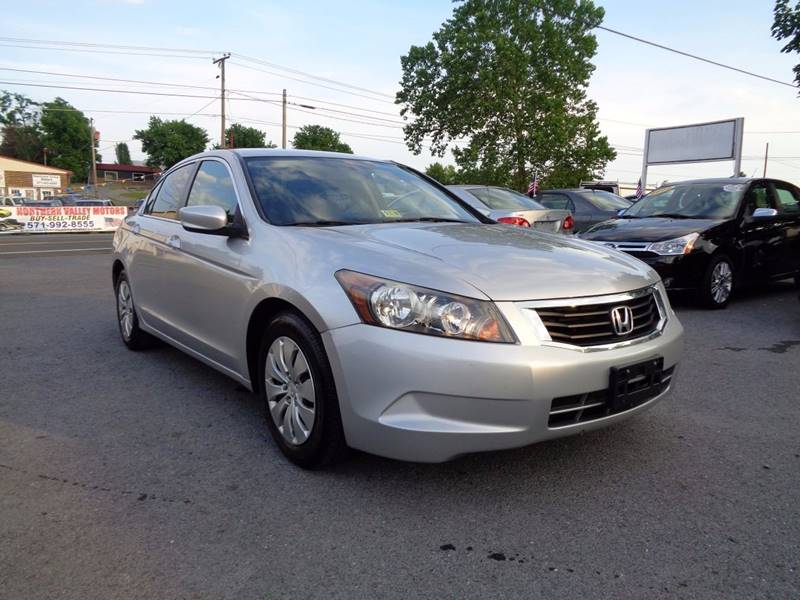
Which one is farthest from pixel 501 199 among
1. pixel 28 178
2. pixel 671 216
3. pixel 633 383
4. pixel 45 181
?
pixel 28 178

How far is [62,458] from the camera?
10.4 feet

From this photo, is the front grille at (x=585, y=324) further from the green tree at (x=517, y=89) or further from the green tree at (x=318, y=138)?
the green tree at (x=318, y=138)

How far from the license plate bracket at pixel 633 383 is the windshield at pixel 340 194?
1561 millimetres

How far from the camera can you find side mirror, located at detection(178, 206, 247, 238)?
3.33m

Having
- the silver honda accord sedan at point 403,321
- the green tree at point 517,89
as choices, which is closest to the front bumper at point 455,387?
the silver honda accord sedan at point 403,321

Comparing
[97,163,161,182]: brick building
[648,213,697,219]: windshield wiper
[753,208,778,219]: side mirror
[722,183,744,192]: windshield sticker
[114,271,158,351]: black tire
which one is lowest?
[114,271,158,351]: black tire

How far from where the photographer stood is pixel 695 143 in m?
24.5

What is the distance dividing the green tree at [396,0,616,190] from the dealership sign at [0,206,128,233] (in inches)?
677

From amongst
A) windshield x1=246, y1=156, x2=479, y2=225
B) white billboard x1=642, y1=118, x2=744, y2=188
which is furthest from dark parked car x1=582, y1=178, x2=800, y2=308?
white billboard x1=642, y1=118, x2=744, y2=188

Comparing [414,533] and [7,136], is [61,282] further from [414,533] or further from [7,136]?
[7,136]

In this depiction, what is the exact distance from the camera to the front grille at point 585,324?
2578 mm

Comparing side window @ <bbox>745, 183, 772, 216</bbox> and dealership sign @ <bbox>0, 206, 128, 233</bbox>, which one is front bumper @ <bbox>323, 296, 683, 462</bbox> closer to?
side window @ <bbox>745, 183, 772, 216</bbox>

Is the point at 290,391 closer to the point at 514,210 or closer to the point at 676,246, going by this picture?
the point at 676,246

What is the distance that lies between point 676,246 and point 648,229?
44cm
